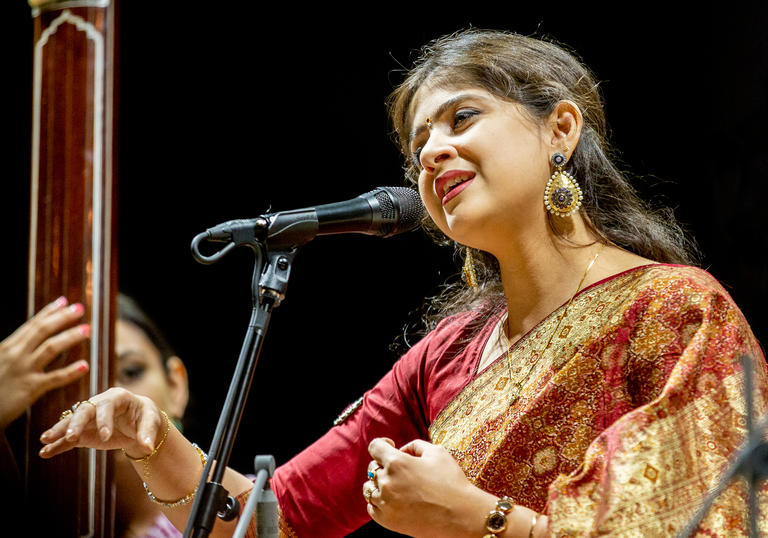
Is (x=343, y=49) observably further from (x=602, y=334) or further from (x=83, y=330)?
(x=602, y=334)

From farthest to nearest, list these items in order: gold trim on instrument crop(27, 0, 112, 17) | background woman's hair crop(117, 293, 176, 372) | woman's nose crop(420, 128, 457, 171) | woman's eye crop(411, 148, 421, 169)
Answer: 1. background woman's hair crop(117, 293, 176, 372)
2. gold trim on instrument crop(27, 0, 112, 17)
3. woman's eye crop(411, 148, 421, 169)
4. woman's nose crop(420, 128, 457, 171)

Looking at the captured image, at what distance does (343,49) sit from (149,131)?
75 cm

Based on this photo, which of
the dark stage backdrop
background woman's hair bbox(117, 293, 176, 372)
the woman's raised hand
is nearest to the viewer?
the woman's raised hand

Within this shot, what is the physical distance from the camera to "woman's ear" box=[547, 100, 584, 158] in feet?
5.95

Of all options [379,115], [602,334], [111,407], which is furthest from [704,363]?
[379,115]

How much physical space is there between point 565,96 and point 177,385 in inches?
68.4

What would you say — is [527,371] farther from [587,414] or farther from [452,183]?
[452,183]

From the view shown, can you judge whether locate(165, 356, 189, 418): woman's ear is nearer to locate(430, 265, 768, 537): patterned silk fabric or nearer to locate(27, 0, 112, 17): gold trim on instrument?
locate(27, 0, 112, 17): gold trim on instrument

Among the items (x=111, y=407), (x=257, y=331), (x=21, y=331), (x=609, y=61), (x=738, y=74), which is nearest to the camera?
(x=257, y=331)

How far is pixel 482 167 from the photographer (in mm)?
1699

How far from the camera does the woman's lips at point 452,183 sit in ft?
5.62

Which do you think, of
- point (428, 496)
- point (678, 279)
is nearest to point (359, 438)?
point (428, 496)

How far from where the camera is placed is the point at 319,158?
304 centimetres

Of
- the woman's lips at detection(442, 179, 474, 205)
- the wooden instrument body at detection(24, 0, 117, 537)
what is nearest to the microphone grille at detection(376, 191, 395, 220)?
the woman's lips at detection(442, 179, 474, 205)
